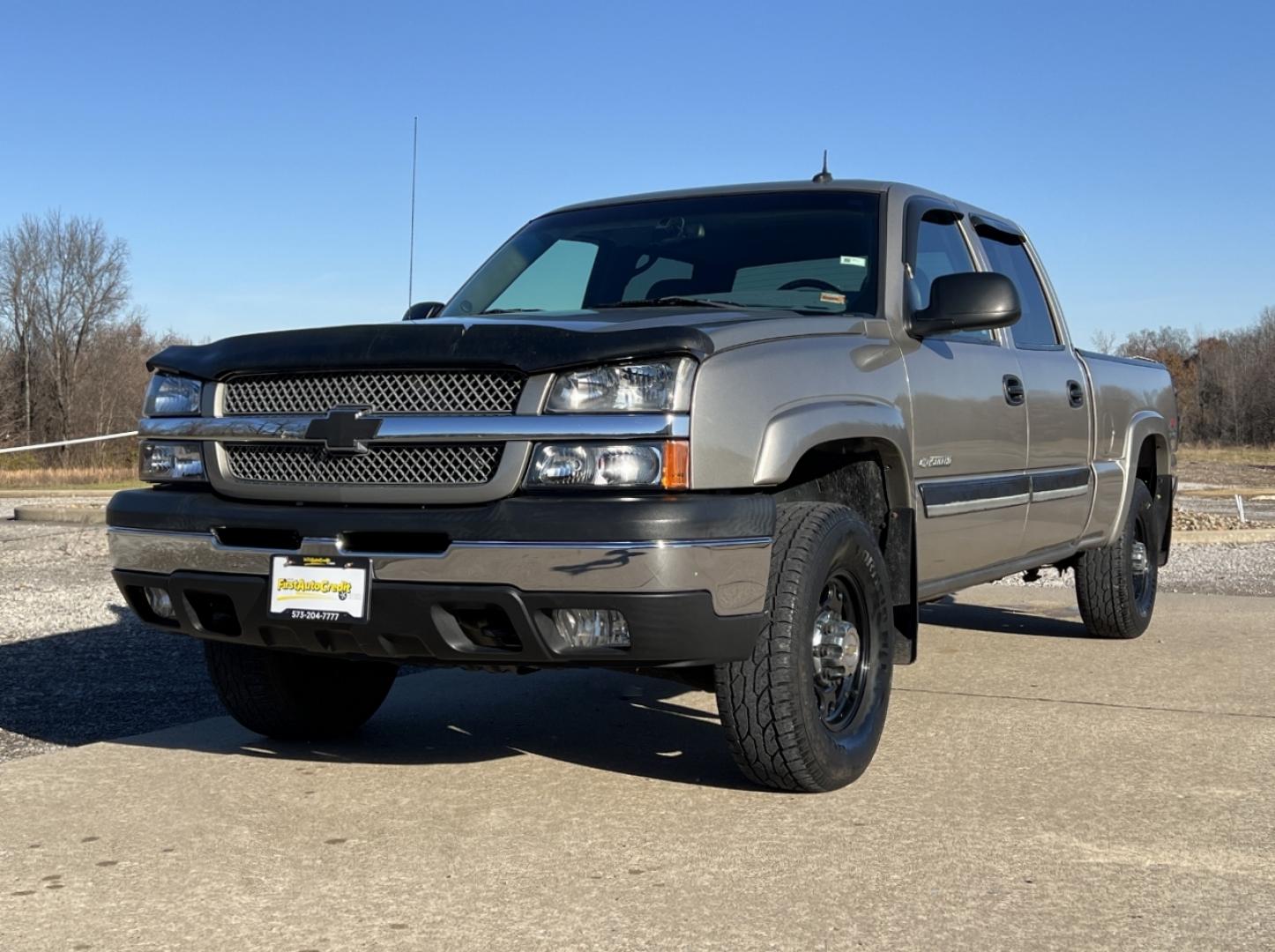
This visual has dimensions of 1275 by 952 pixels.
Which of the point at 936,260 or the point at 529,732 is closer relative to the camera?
the point at 529,732

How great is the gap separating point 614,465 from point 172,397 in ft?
5.19

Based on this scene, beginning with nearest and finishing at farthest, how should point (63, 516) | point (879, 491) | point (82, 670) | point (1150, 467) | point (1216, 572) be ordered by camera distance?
point (879, 491) → point (82, 670) → point (1150, 467) → point (1216, 572) → point (63, 516)

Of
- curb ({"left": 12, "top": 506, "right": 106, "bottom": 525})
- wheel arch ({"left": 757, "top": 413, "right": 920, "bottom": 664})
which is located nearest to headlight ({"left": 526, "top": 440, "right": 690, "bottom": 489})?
wheel arch ({"left": 757, "top": 413, "right": 920, "bottom": 664})

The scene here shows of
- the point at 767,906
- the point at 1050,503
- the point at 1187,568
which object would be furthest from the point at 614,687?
the point at 1187,568

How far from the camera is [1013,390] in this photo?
5.60 metres

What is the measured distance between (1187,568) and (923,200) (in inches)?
265

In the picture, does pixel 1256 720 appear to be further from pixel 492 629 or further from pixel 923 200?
pixel 492 629

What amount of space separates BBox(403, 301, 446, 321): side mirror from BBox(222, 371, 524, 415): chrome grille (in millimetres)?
1523

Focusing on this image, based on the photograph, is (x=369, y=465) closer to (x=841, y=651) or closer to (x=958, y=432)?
(x=841, y=651)

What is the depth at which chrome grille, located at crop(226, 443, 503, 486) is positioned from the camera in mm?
3758

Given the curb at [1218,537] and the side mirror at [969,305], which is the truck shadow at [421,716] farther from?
the curb at [1218,537]

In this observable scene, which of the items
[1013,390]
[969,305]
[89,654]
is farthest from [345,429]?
[89,654]

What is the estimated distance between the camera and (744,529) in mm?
3684

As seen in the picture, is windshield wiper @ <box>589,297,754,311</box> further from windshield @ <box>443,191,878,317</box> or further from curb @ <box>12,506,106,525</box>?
curb @ <box>12,506,106,525</box>
